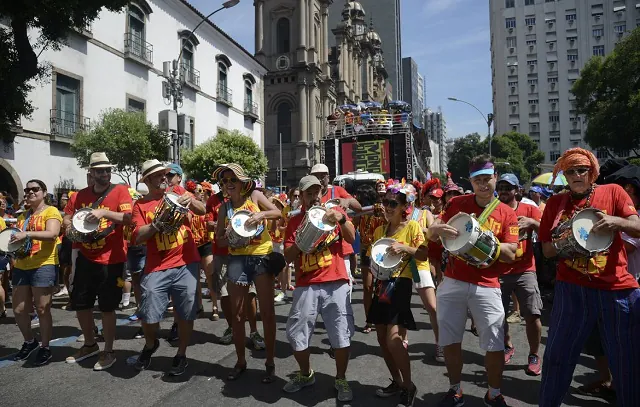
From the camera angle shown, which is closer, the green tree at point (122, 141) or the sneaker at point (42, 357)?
the sneaker at point (42, 357)

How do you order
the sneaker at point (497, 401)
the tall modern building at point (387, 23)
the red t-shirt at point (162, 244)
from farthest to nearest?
1. the tall modern building at point (387, 23)
2. the red t-shirt at point (162, 244)
3. the sneaker at point (497, 401)

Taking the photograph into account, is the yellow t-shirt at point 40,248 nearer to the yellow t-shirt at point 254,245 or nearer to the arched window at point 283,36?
the yellow t-shirt at point 254,245

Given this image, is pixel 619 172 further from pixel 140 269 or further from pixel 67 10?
pixel 67 10

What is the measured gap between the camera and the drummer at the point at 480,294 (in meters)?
3.85

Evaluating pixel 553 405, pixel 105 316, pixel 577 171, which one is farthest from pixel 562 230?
pixel 105 316

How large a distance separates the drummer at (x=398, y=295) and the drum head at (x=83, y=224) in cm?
304

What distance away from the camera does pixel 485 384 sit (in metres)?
4.80

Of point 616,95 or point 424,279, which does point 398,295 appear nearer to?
point 424,279

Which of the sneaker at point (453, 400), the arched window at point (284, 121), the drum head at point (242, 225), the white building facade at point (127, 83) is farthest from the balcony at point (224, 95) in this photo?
the sneaker at point (453, 400)

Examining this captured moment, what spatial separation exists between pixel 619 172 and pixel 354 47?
207 feet

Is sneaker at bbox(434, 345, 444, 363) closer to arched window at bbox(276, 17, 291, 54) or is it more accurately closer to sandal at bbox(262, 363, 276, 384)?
sandal at bbox(262, 363, 276, 384)

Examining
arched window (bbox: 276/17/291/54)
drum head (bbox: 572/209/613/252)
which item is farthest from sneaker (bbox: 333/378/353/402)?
arched window (bbox: 276/17/291/54)

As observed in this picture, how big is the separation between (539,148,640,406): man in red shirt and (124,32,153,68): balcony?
74.8ft

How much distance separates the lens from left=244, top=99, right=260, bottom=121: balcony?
34.2 meters
